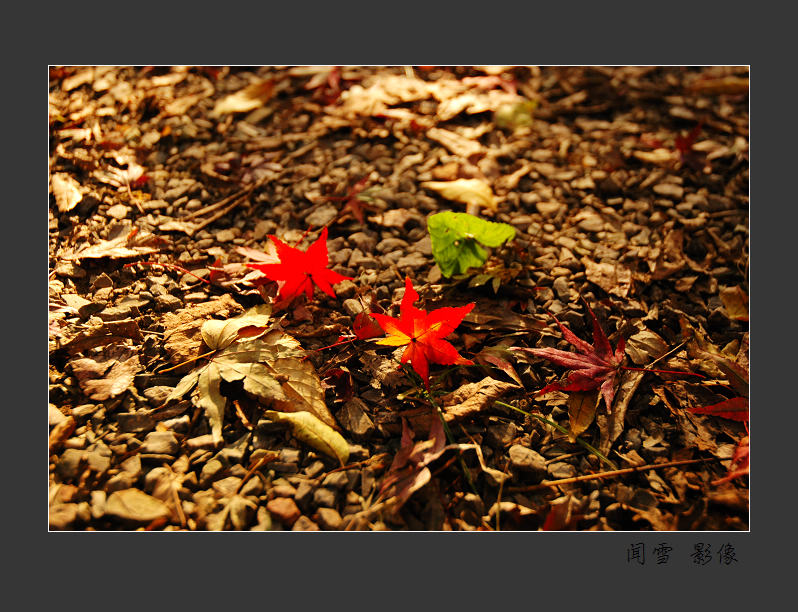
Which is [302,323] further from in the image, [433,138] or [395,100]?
[395,100]

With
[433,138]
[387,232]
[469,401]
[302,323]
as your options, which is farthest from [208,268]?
[433,138]

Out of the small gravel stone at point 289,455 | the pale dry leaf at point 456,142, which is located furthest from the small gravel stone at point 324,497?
the pale dry leaf at point 456,142

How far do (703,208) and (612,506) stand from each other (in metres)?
1.53

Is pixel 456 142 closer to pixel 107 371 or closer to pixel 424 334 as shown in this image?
pixel 424 334

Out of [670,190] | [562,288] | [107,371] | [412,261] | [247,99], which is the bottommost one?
[107,371]

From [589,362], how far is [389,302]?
0.69 metres

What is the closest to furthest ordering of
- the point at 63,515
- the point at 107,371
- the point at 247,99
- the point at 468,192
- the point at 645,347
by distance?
the point at 63,515
the point at 107,371
the point at 645,347
the point at 468,192
the point at 247,99

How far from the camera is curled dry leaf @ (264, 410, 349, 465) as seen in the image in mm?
1531

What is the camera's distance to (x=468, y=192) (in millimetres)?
2443

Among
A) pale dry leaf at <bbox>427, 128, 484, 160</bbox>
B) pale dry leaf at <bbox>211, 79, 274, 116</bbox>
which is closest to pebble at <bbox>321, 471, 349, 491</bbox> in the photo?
pale dry leaf at <bbox>427, 128, 484, 160</bbox>

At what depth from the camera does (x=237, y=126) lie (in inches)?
113

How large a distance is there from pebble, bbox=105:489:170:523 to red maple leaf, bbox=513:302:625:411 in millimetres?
1076

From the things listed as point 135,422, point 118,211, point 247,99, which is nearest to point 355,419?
point 135,422

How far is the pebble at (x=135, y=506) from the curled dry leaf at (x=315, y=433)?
347 millimetres
